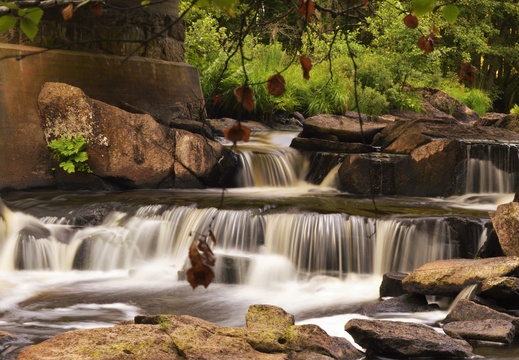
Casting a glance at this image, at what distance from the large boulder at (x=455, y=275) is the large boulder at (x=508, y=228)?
1.17 feet

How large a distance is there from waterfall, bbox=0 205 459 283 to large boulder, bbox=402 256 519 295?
4.19 feet

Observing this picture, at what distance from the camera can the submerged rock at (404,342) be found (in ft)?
19.5

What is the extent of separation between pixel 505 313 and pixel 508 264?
30.1 inches

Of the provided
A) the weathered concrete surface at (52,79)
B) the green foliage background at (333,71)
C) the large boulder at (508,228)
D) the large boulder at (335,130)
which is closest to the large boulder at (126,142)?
the weathered concrete surface at (52,79)

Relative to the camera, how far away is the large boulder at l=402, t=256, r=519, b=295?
749 cm

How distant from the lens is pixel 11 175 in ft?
37.1

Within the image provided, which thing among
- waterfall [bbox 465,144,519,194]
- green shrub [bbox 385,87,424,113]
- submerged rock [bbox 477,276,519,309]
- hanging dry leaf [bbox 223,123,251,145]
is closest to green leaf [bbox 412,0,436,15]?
hanging dry leaf [bbox 223,123,251,145]

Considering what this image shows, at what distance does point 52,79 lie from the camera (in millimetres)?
11898

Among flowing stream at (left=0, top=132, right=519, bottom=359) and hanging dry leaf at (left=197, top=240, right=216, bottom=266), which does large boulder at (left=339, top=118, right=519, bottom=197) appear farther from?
hanging dry leaf at (left=197, top=240, right=216, bottom=266)

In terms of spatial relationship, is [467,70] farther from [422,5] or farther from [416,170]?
[416,170]

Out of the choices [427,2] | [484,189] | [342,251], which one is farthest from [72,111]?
[427,2]

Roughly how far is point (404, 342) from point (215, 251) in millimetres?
3769

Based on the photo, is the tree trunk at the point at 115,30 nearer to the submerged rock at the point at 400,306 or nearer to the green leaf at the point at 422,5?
the submerged rock at the point at 400,306

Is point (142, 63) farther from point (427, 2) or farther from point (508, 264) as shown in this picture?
point (427, 2)
